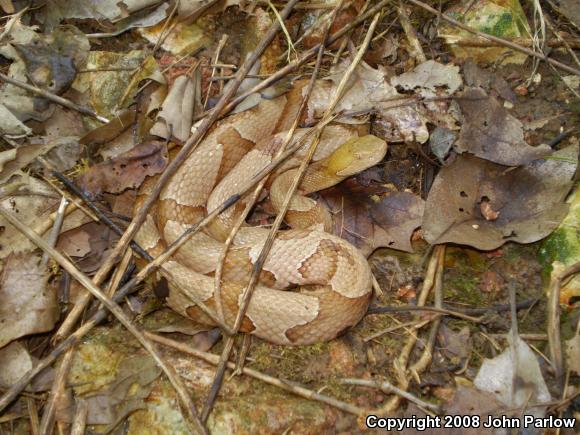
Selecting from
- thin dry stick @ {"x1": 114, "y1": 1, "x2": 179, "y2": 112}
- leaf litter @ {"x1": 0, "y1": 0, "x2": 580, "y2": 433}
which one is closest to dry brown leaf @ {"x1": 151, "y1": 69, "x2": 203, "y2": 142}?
leaf litter @ {"x1": 0, "y1": 0, "x2": 580, "y2": 433}

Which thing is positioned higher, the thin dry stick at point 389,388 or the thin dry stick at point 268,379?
the thin dry stick at point 389,388

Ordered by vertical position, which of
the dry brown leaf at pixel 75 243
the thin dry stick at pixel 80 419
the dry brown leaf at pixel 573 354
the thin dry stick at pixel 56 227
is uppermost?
the thin dry stick at pixel 56 227

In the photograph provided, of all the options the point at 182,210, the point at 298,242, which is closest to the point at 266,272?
the point at 298,242

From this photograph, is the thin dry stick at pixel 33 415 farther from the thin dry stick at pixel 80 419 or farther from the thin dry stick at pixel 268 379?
the thin dry stick at pixel 268 379

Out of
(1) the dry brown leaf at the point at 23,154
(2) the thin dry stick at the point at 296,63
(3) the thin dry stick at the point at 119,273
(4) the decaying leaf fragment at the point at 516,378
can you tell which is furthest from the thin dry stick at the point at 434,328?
(1) the dry brown leaf at the point at 23,154

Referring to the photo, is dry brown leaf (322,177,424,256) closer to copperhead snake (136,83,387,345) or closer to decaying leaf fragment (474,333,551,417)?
copperhead snake (136,83,387,345)

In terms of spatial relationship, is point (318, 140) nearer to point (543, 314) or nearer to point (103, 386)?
point (543, 314)
